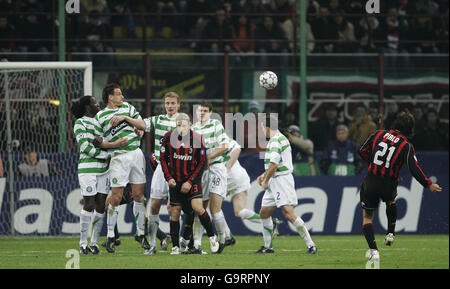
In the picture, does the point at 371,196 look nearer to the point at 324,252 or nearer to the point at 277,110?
the point at 324,252

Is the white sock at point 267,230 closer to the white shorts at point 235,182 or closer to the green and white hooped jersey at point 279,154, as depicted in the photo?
the green and white hooped jersey at point 279,154

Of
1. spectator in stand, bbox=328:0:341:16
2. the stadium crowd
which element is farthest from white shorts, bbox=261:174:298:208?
spectator in stand, bbox=328:0:341:16

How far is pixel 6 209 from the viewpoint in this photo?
16109 mm

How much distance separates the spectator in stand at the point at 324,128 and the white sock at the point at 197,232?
206 inches

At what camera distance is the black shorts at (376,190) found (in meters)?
11.1

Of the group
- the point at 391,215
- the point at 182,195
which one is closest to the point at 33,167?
the point at 182,195

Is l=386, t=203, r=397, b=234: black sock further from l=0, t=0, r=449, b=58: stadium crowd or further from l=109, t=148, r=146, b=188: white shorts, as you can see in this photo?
l=0, t=0, r=449, b=58: stadium crowd

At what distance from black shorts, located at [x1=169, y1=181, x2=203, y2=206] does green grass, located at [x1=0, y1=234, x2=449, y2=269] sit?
0.70 metres

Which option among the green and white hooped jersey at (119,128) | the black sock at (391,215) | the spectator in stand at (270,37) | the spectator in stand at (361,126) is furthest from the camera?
the spectator in stand at (270,37)

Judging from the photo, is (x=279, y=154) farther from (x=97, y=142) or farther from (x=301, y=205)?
(x=301, y=205)

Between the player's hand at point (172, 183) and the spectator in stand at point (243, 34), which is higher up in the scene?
the spectator in stand at point (243, 34)

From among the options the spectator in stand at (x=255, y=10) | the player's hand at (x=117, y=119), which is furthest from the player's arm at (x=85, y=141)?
the spectator in stand at (x=255, y=10)

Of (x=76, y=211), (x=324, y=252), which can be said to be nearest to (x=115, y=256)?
(x=324, y=252)

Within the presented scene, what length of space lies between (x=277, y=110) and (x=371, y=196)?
636 cm
